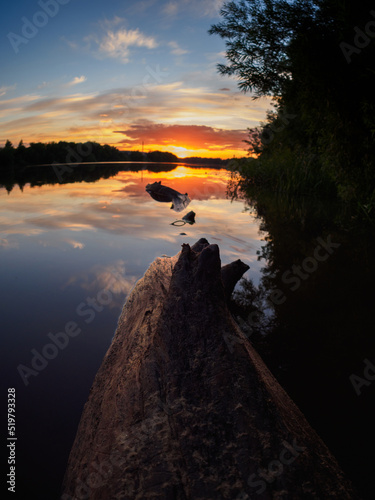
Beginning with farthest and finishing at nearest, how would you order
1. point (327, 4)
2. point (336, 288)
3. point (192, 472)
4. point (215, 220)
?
point (215, 220) → point (327, 4) → point (336, 288) → point (192, 472)

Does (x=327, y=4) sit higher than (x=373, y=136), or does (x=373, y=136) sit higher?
(x=327, y=4)

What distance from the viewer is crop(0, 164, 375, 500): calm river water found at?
6.79 ft

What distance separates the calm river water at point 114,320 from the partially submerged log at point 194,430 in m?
0.44

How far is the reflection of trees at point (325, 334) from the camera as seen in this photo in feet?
7.20

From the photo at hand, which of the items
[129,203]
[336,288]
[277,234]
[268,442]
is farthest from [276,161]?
[268,442]

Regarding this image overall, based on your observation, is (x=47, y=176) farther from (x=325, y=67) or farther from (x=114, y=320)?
(x=114, y=320)

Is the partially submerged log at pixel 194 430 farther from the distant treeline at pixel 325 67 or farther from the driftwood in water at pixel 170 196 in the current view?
the driftwood in water at pixel 170 196

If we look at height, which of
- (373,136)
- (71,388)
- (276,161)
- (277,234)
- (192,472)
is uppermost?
(276,161)

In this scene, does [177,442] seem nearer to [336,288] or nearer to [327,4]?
[336,288]

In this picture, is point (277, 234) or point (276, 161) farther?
point (276, 161)

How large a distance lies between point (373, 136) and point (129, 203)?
945cm

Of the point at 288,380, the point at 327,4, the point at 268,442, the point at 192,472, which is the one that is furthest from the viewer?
the point at 327,4

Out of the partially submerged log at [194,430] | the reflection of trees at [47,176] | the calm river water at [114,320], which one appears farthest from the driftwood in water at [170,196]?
the partially submerged log at [194,430]

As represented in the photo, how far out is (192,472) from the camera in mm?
1239
